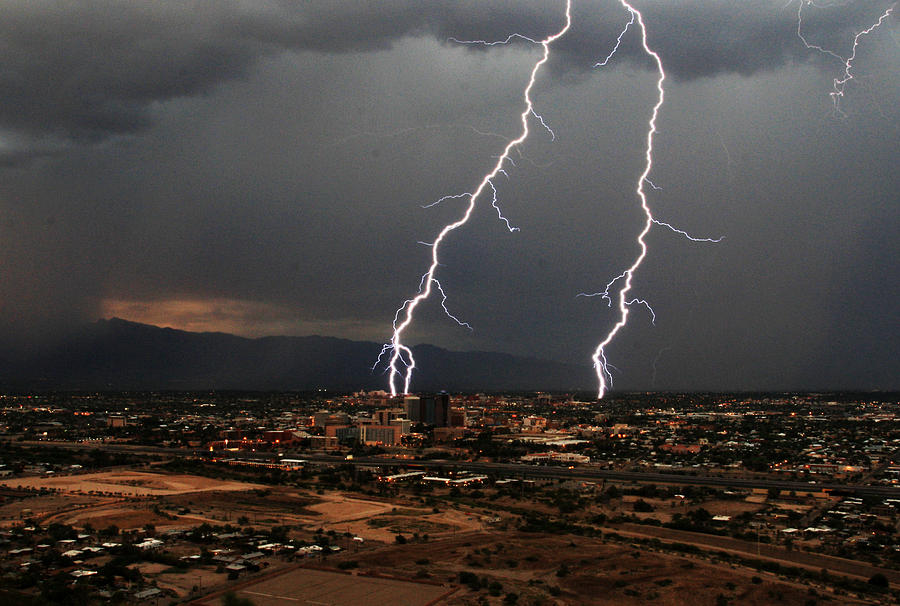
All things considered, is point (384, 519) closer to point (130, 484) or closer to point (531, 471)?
point (130, 484)

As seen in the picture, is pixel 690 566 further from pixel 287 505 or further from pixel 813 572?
pixel 287 505

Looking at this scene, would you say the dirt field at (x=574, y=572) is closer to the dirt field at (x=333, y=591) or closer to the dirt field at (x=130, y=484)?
the dirt field at (x=333, y=591)

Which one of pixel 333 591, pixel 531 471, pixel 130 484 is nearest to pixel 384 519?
pixel 333 591

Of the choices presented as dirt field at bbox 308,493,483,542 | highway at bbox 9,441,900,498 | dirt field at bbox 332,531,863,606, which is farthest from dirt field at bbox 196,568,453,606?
highway at bbox 9,441,900,498

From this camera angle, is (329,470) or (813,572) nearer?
(813,572)

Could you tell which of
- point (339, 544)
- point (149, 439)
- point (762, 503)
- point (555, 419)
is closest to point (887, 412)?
point (555, 419)
